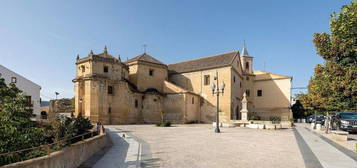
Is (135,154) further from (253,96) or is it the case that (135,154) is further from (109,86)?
(253,96)

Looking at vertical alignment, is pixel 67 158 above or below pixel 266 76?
below

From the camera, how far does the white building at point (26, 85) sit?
31734mm

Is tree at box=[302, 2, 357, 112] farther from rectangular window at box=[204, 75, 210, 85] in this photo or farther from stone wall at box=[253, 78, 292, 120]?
stone wall at box=[253, 78, 292, 120]

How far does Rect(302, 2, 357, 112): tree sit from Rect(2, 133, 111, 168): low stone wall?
39.7 ft

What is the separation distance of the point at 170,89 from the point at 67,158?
97.3ft

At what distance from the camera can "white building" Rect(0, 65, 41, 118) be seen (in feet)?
104

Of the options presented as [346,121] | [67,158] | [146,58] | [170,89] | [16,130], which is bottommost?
[346,121]

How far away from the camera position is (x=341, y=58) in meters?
11.0

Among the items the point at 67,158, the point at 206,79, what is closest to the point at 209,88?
the point at 206,79

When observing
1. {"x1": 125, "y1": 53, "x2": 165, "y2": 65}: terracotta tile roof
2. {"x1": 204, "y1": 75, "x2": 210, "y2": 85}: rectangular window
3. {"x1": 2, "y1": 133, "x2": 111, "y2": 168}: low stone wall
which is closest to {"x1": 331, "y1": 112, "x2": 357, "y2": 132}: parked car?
{"x1": 2, "y1": 133, "x2": 111, "y2": 168}: low stone wall

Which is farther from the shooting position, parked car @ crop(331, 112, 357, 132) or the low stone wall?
parked car @ crop(331, 112, 357, 132)

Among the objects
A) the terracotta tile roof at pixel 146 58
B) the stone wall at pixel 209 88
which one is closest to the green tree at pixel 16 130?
the terracotta tile roof at pixel 146 58

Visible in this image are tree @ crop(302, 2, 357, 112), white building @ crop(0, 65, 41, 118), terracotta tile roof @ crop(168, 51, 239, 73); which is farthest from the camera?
terracotta tile roof @ crop(168, 51, 239, 73)

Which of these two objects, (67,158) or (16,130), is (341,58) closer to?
(67,158)
